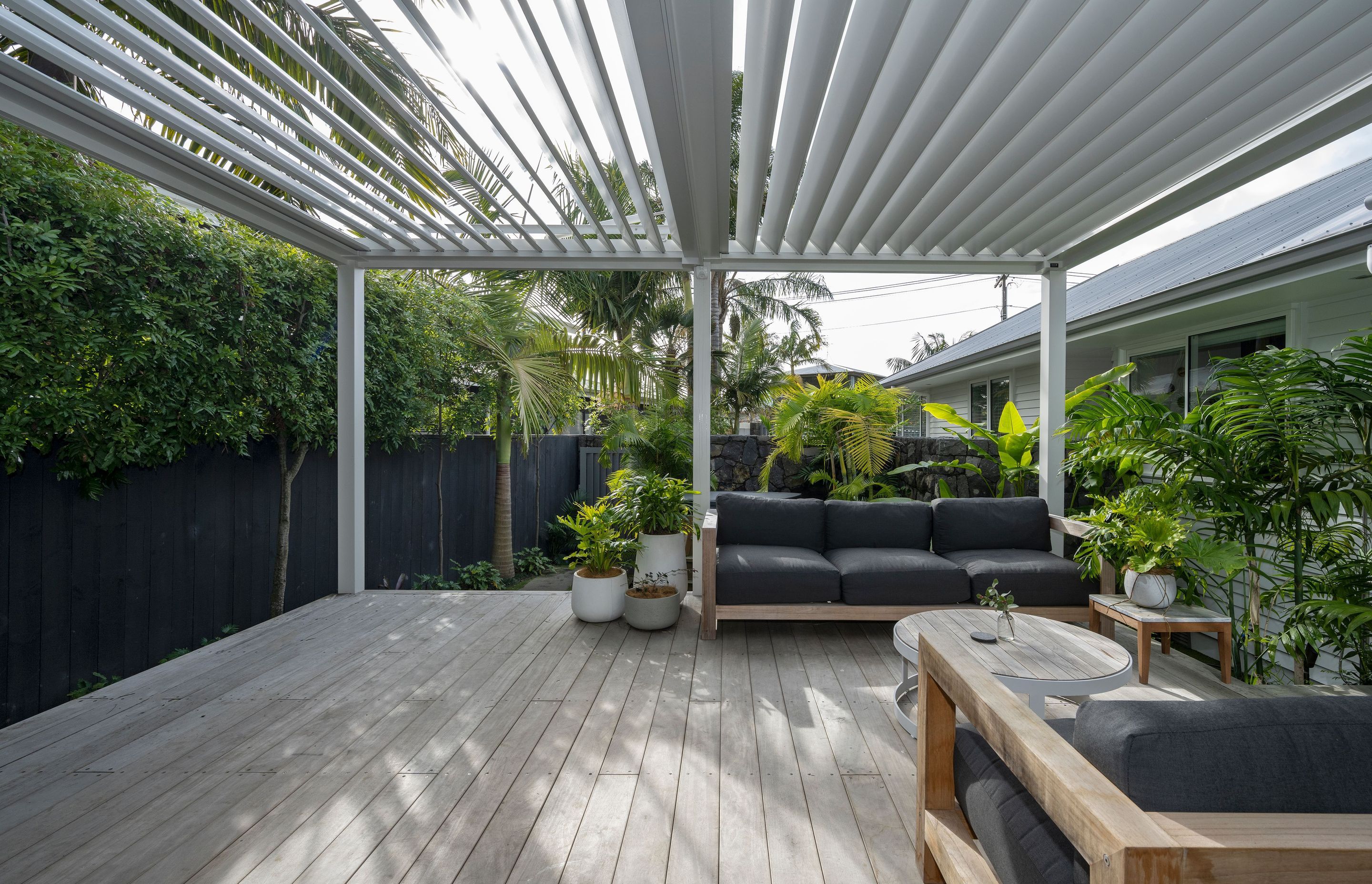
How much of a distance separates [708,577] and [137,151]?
3.54 meters

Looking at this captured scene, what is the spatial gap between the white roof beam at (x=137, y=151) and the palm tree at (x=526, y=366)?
200 centimetres

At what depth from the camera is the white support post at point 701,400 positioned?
4828mm

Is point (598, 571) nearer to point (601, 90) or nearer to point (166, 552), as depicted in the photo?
point (166, 552)

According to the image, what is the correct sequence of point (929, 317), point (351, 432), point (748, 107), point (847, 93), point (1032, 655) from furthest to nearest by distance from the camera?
1. point (929, 317)
2. point (351, 432)
3. point (748, 107)
4. point (847, 93)
5. point (1032, 655)

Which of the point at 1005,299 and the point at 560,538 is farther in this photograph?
the point at 1005,299

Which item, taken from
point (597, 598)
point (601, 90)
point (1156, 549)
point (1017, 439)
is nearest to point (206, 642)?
point (597, 598)

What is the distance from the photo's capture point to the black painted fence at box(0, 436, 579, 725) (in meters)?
3.13

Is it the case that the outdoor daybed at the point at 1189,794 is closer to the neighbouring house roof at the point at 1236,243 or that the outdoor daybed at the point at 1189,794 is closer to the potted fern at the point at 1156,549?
the potted fern at the point at 1156,549

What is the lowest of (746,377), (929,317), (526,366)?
(526,366)

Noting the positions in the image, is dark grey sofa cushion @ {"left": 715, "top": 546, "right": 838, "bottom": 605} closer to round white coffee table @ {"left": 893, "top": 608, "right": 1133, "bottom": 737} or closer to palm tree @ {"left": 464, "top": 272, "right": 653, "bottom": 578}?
round white coffee table @ {"left": 893, "top": 608, "right": 1133, "bottom": 737}

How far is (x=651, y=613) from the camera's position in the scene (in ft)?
13.5

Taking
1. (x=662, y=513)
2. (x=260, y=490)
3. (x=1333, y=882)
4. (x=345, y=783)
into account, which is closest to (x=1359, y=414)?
(x=1333, y=882)

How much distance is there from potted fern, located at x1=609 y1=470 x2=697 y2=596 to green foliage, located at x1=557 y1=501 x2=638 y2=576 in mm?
80

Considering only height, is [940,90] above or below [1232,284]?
above
